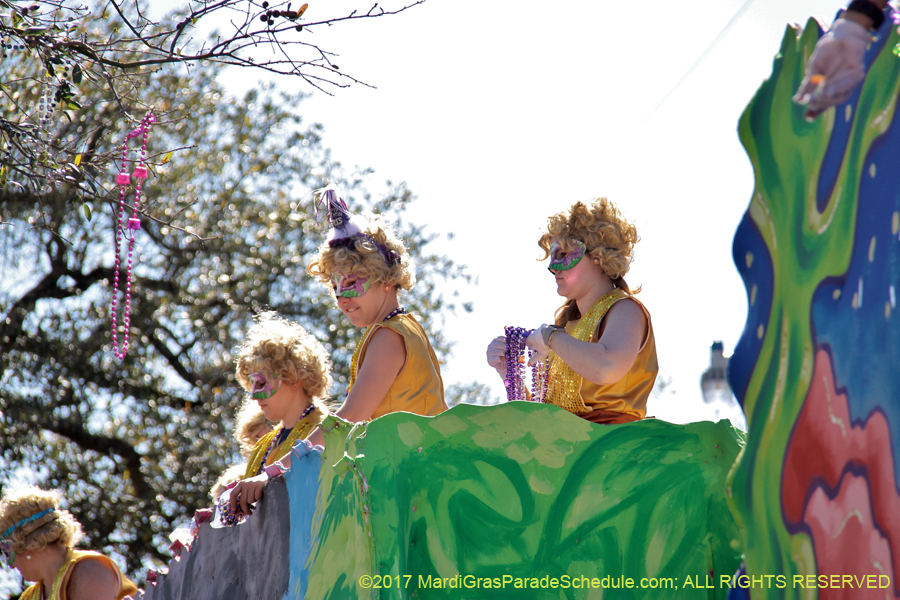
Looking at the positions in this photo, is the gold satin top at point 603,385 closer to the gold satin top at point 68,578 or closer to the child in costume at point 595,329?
the child in costume at point 595,329

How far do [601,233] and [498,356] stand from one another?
0.49 metres

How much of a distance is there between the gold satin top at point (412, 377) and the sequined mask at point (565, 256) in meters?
0.57

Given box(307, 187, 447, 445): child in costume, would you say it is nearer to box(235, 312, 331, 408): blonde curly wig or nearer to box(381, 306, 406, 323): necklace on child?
box(381, 306, 406, 323): necklace on child

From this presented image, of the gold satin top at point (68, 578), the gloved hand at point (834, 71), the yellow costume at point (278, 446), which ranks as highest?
the gloved hand at point (834, 71)

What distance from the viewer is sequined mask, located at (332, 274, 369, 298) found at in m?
3.36

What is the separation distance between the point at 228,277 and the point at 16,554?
160 inches

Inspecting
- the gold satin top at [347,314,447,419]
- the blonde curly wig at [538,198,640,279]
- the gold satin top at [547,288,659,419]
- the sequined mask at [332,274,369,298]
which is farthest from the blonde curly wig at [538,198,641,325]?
the sequined mask at [332,274,369,298]

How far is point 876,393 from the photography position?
1.64 meters

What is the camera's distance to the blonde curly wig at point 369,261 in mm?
3375

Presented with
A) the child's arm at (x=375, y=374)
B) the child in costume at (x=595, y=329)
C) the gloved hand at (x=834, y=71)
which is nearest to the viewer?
the gloved hand at (x=834, y=71)

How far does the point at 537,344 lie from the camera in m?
2.79

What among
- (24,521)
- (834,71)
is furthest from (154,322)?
(834,71)

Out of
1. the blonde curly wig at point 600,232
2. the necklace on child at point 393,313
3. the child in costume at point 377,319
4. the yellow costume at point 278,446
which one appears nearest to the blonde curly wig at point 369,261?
the child in costume at point 377,319

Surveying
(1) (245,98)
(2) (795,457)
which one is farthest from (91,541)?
(2) (795,457)
